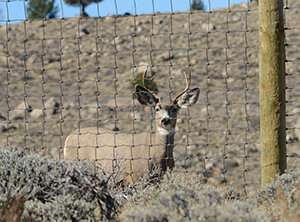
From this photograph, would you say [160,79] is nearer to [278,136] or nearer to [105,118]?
[105,118]

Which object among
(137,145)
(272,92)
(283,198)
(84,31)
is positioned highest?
(84,31)

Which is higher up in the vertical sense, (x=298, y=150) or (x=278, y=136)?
(x=278, y=136)

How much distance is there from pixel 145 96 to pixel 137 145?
1269 mm

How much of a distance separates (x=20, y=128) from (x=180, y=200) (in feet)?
44.4

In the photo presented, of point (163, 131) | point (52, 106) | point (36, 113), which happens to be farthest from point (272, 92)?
point (52, 106)

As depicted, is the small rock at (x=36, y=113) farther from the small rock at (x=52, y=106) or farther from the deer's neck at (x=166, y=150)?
the deer's neck at (x=166, y=150)

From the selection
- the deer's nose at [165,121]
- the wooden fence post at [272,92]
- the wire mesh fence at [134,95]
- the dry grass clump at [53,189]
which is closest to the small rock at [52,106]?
the wire mesh fence at [134,95]

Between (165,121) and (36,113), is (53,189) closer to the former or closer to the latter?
(165,121)

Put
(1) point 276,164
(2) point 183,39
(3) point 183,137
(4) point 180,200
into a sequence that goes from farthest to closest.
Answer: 1. (2) point 183,39
2. (3) point 183,137
3. (1) point 276,164
4. (4) point 180,200

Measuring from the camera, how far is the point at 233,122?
2050cm

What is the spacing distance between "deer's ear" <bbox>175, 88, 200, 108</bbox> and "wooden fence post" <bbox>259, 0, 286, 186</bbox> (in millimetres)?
5246

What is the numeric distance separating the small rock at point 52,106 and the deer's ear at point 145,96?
8.81 metres

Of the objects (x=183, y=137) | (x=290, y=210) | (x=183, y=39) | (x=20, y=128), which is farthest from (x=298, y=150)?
(x=183, y=39)

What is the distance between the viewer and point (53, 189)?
7.34 m
